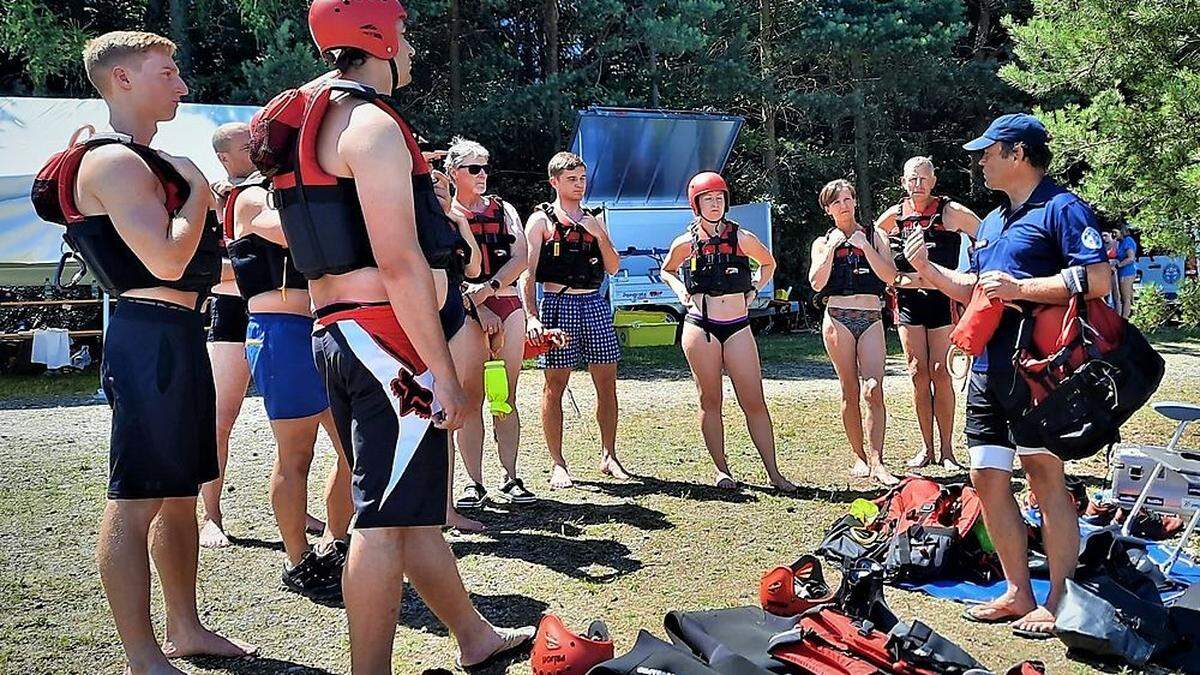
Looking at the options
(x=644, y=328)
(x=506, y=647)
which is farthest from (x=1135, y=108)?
(x=644, y=328)

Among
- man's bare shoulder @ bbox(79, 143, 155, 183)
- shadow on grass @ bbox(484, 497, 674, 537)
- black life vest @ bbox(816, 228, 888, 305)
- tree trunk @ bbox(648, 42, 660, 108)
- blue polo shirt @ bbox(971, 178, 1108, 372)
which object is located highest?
tree trunk @ bbox(648, 42, 660, 108)

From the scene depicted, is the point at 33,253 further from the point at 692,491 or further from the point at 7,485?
the point at 692,491

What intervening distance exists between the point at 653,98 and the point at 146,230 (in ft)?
63.0

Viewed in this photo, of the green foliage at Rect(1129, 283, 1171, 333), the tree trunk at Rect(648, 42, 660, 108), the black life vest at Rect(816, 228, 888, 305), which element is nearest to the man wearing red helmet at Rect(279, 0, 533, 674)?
the black life vest at Rect(816, 228, 888, 305)

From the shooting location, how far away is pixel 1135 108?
6.82m

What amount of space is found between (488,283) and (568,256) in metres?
0.87

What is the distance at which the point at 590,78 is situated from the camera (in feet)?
70.6

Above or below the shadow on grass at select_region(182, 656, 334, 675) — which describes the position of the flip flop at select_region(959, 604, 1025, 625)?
above

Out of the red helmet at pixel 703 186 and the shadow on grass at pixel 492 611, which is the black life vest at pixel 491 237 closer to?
the red helmet at pixel 703 186

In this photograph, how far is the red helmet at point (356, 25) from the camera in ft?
9.78

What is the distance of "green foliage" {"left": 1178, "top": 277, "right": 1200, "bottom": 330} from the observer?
22.9ft

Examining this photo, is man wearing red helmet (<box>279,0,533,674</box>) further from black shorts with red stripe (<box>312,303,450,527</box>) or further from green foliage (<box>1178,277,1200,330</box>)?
green foliage (<box>1178,277,1200,330</box>)

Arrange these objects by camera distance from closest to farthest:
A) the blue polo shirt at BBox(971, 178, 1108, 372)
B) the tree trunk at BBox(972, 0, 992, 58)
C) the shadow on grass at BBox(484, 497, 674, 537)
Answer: the blue polo shirt at BBox(971, 178, 1108, 372) < the shadow on grass at BBox(484, 497, 674, 537) < the tree trunk at BBox(972, 0, 992, 58)

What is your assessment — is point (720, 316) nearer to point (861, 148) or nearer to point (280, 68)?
point (280, 68)
